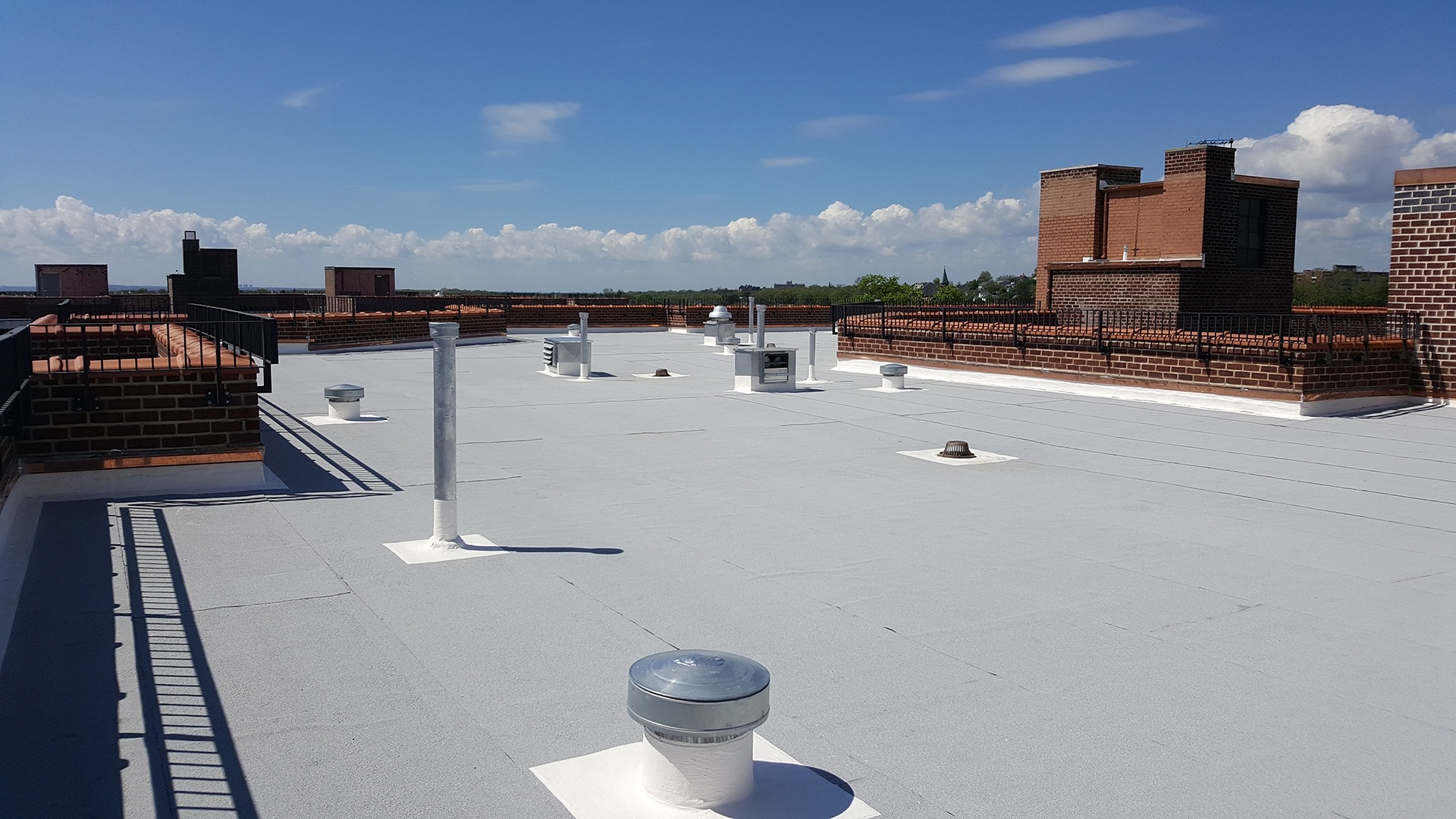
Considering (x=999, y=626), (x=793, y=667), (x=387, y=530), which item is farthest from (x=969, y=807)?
(x=387, y=530)

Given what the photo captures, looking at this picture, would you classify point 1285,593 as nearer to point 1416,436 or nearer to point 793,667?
point 793,667

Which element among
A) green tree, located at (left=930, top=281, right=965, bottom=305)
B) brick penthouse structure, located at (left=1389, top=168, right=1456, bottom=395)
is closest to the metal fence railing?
brick penthouse structure, located at (left=1389, top=168, right=1456, bottom=395)

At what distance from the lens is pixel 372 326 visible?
3066cm

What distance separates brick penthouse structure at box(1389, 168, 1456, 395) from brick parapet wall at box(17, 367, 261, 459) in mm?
18182

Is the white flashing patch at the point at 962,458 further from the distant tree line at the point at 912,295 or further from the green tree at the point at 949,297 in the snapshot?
the green tree at the point at 949,297

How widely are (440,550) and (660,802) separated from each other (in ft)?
13.5

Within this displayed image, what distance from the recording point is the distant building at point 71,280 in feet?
125

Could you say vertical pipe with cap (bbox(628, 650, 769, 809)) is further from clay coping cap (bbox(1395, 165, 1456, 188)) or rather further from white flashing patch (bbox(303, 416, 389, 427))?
clay coping cap (bbox(1395, 165, 1456, 188))

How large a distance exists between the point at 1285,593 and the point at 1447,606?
0.93 m

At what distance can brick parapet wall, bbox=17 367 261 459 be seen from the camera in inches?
359

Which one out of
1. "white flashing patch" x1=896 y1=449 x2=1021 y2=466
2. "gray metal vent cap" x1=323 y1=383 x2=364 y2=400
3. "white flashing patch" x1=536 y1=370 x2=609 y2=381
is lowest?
"white flashing patch" x1=896 y1=449 x2=1021 y2=466

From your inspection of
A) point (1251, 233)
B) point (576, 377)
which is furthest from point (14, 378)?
point (1251, 233)

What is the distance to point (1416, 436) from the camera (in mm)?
14211

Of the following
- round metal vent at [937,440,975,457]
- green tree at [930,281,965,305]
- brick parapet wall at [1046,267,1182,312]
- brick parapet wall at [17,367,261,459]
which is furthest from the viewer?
green tree at [930,281,965,305]
